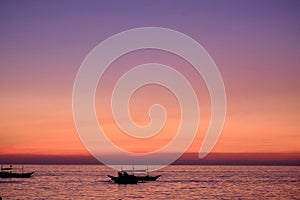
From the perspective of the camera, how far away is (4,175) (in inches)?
3942

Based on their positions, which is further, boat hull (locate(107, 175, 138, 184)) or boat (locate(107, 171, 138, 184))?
boat hull (locate(107, 175, 138, 184))

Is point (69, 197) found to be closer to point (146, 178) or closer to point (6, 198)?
point (6, 198)

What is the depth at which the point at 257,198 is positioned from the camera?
63.4m

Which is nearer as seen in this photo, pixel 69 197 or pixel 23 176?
pixel 69 197

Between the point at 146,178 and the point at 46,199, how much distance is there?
108 feet

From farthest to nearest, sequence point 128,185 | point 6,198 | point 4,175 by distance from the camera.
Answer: point 4,175 → point 128,185 → point 6,198

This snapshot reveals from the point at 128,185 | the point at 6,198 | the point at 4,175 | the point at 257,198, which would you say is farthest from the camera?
the point at 4,175

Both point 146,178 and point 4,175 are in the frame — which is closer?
point 146,178

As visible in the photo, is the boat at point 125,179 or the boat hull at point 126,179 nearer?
the boat at point 125,179

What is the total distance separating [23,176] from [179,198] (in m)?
52.6

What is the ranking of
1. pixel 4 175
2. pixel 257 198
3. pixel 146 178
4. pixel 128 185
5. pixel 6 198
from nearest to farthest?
pixel 6 198, pixel 257 198, pixel 128 185, pixel 146 178, pixel 4 175

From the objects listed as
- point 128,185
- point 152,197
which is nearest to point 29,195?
point 152,197

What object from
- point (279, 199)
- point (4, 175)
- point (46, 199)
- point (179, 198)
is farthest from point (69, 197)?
point (4, 175)

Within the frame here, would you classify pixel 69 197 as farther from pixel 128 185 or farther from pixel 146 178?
pixel 146 178
